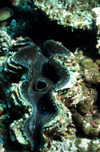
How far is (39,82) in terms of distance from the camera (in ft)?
9.69

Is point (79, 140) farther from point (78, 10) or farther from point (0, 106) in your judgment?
point (78, 10)

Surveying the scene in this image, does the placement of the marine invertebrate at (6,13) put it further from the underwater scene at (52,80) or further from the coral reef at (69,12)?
the coral reef at (69,12)

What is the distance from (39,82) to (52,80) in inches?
8.4

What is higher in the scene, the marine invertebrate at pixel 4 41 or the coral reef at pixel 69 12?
the coral reef at pixel 69 12

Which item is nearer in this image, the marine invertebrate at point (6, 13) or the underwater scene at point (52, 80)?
the underwater scene at point (52, 80)

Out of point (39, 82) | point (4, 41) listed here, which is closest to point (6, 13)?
point (4, 41)

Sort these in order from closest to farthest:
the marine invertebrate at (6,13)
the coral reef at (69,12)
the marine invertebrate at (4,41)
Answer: the coral reef at (69,12), the marine invertebrate at (4,41), the marine invertebrate at (6,13)

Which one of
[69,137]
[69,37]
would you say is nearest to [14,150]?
[69,137]

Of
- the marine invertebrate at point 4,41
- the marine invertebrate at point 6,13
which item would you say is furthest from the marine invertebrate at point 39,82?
the marine invertebrate at point 6,13

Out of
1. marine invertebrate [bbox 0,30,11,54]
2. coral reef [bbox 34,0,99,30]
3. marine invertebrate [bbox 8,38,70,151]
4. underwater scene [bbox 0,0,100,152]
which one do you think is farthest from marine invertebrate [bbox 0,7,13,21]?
marine invertebrate [bbox 8,38,70,151]

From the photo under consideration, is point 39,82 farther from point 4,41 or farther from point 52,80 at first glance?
point 4,41

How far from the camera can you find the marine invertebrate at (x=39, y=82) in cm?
243

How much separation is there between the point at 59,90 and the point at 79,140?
82cm

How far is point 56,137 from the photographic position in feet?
9.11
